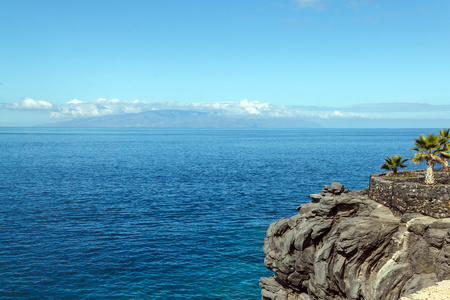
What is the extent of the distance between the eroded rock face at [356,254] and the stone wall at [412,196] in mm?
791

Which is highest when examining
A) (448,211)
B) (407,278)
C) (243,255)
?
(448,211)

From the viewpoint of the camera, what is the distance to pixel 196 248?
48.1 metres

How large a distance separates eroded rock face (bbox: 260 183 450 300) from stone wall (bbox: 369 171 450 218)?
31.1 inches

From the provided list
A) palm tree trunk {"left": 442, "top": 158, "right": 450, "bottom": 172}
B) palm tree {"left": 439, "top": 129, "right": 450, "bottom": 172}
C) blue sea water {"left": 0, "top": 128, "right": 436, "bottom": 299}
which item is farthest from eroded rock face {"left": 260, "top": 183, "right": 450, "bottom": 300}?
palm tree trunk {"left": 442, "top": 158, "right": 450, "bottom": 172}

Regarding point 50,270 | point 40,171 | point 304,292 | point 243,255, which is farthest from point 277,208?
point 40,171

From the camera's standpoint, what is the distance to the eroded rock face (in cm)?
2561

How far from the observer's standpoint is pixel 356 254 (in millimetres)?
27969

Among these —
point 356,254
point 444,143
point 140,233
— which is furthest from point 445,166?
point 140,233

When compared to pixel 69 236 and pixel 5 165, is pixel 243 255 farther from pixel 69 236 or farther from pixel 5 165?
pixel 5 165

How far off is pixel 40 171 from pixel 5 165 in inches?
898

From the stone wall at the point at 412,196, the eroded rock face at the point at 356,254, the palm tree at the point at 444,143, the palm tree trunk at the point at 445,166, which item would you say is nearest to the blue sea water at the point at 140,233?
the eroded rock face at the point at 356,254

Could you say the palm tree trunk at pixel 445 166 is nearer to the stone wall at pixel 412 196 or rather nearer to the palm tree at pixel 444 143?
the palm tree at pixel 444 143

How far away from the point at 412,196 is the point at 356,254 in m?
6.56

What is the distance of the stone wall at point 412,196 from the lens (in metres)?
28.1
